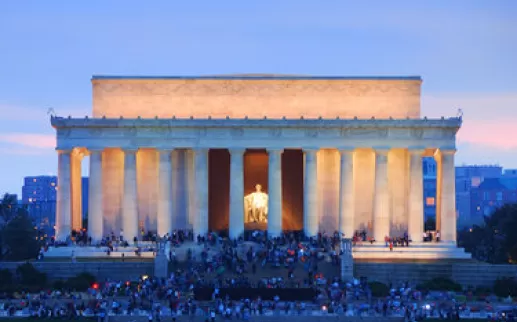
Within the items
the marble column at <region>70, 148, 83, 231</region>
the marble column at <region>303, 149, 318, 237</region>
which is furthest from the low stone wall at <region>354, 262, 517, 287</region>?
the marble column at <region>70, 148, 83, 231</region>

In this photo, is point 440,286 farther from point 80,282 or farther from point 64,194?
point 64,194

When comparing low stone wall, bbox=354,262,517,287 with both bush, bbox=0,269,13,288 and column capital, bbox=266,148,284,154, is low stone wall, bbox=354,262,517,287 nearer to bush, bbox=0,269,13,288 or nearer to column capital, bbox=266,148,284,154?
column capital, bbox=266,148,284,154

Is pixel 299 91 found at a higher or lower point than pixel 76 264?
higher

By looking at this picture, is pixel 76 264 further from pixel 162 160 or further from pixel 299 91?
pixel 299 91

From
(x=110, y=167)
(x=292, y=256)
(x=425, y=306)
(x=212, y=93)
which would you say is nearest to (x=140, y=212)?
(x=110, y=167)

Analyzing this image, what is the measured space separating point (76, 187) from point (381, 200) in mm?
28732

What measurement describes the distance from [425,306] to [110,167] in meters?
40.3

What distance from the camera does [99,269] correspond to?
9650cm

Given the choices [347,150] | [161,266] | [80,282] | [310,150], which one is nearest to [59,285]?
[80,282]

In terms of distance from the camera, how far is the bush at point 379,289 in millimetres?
89312

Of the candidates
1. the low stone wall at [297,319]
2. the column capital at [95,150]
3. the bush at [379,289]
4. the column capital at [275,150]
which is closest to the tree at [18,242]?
the column capital at [95,150]

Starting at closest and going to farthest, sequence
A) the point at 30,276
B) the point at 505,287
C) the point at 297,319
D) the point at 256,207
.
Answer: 1. the point at 297,319
2. the point at 505,287
3. the point at 30,276
4. the point at 256,207

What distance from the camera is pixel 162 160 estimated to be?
109 m

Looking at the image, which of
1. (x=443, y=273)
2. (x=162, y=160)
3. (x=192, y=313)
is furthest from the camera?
(x=162, y=160)
